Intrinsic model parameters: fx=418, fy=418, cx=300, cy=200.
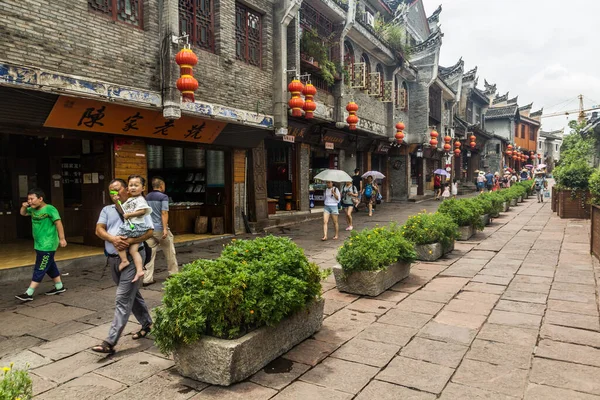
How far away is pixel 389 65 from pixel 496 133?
94.3ft

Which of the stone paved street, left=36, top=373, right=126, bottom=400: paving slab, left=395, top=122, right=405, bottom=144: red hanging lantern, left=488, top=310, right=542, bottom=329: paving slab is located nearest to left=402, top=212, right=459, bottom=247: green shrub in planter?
the stone paved street

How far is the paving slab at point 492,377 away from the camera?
3396mm

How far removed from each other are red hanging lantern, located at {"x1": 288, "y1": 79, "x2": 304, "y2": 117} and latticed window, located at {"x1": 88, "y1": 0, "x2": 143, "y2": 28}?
15.2ft

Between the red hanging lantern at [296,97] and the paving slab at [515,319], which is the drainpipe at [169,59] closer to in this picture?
the red hanging lantern at [296,97]

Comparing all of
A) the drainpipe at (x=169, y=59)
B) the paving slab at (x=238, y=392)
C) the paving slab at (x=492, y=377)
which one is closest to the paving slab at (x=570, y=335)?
the paving slab at (x=492, y=377)

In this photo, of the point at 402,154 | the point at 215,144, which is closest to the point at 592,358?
the point at 215,144

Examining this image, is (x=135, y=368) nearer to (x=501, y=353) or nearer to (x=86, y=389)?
(x=86, y=389)

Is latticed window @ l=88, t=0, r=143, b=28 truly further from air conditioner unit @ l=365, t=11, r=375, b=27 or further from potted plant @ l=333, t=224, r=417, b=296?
air conditioner unit @ l=365, t=11, r=375, b=27

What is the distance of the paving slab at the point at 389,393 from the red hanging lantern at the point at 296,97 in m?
9.83

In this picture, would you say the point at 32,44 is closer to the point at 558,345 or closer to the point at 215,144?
the point at 215,144

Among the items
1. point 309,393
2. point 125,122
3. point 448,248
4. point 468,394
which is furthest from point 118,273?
point 448,248

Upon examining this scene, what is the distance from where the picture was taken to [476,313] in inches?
207

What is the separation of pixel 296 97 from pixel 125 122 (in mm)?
5192

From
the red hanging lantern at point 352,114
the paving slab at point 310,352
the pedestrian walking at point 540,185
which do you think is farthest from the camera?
the pedestrian walking at point 540,185
